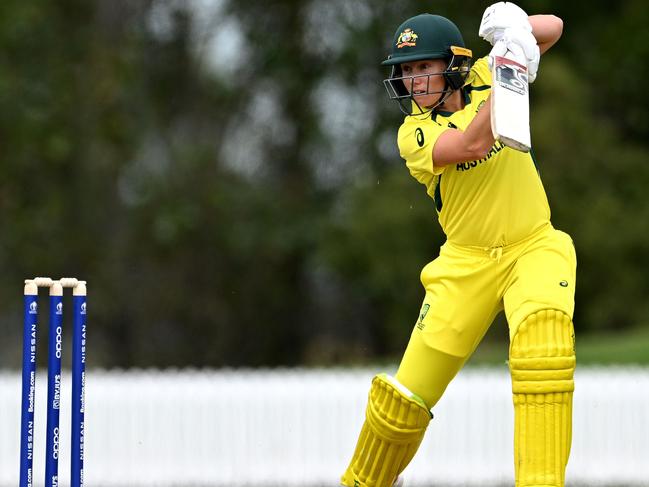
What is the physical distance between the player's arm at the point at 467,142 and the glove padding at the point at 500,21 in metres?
0.20

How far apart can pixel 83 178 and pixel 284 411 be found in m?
8.34

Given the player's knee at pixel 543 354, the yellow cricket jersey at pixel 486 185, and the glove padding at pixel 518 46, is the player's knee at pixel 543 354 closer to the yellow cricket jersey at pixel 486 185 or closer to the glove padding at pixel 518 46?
the yellow cricket jersey at pixel 486 185

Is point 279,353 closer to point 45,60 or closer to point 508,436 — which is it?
point 45,60

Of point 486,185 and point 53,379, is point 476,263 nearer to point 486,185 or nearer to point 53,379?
point 486,185

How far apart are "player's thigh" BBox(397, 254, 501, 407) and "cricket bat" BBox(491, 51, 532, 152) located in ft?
2.04

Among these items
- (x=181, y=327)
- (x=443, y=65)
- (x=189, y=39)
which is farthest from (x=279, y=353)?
(x=443, y=65)

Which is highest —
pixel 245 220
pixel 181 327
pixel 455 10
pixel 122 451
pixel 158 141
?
pixel 455 10

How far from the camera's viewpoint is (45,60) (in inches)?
607

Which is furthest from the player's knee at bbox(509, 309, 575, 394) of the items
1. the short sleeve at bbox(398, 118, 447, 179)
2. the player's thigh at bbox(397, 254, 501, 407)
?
the short sleeve at bbox(398, 118, 447, 179)

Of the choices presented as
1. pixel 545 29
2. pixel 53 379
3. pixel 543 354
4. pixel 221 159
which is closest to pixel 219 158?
pixel 221 159

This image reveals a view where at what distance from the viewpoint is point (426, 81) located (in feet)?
13.4

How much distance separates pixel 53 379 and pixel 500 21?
1757 mm

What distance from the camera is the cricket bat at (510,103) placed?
11.8 ft

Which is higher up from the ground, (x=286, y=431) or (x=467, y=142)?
(x=467, y=142)
